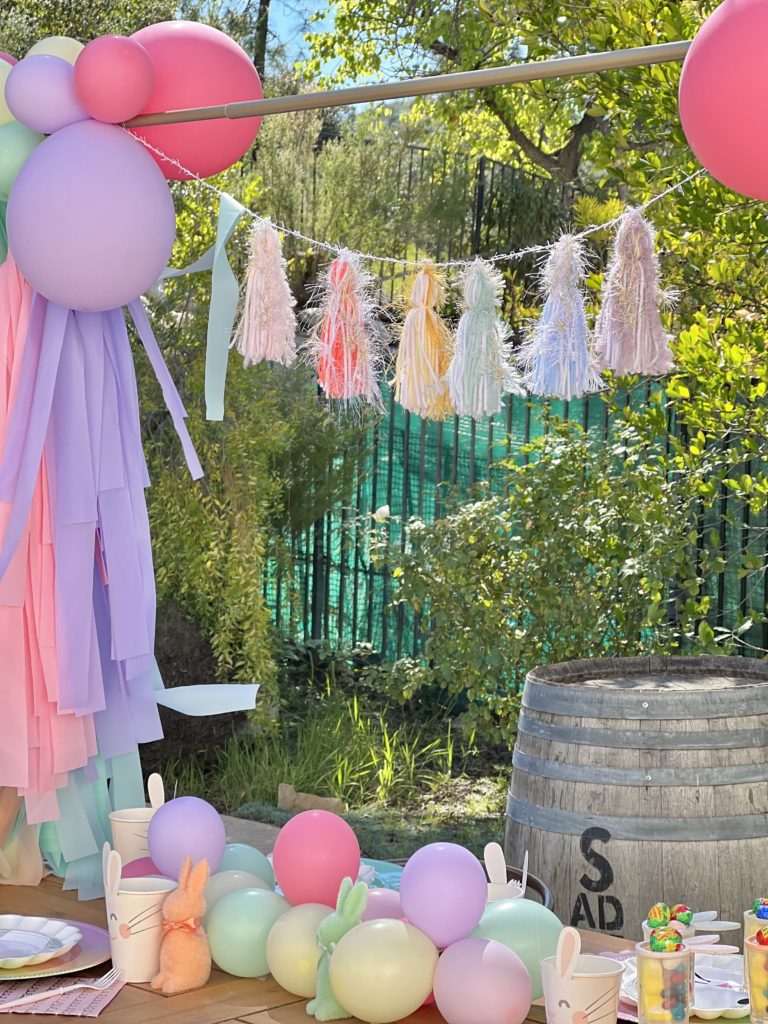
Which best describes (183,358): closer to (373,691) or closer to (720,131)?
(373,691)

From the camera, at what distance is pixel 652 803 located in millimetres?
2270

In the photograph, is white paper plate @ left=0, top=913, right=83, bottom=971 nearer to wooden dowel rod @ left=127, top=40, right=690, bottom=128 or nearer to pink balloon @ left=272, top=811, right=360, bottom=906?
pink balloon @ left=272, top=811, right=360, bottom=906

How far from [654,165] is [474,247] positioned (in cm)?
475

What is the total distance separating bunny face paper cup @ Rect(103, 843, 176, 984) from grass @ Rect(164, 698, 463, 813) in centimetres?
264

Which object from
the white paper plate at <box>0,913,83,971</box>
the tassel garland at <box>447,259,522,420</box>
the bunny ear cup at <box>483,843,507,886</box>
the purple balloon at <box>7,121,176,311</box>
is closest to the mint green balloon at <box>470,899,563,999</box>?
the bunny ear cup at <box>483,843,507,886</box>

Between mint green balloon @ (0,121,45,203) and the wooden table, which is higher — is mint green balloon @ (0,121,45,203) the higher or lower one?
the higher one

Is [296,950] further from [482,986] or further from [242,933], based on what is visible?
[482,986]

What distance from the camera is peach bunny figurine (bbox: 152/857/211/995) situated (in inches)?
68.8

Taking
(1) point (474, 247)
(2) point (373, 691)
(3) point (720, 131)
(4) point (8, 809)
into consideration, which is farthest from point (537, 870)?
(1) point (474, 247)

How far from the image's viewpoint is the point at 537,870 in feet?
7.82

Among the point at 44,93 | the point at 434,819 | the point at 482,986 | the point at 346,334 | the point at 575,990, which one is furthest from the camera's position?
the point at 434,819

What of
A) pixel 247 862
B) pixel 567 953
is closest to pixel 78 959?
pixel 247 862

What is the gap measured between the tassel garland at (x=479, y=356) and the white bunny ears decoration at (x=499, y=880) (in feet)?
2.49

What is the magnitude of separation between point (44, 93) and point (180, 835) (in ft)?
4.03
